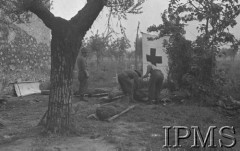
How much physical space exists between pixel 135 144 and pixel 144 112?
3279 mm

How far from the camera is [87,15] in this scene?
22.2 ft

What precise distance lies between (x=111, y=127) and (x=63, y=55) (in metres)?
2.04

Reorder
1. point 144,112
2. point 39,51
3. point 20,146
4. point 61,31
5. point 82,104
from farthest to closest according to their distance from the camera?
point 39,51 → point 82,104 → point 144,112 → point 61,31 → point 20,146

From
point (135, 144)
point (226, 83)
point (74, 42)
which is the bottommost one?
point (135, 144)

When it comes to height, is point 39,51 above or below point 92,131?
above

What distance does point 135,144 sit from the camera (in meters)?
6.17

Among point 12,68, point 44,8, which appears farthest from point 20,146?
point 12,68

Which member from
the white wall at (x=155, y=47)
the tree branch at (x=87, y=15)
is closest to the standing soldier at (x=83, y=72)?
the white wall at (x=155, y=47)

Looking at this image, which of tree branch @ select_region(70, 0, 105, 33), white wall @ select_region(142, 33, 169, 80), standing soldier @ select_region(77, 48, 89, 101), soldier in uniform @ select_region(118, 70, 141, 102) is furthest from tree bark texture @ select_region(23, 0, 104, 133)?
white wall @ select_region(142, 33, 169, 80)

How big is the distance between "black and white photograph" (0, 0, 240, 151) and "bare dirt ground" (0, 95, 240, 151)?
0.02 m

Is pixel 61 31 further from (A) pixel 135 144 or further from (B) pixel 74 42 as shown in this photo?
(A) pixel 135 144

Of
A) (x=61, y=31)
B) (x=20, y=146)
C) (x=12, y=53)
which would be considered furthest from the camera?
(x=12, y=53)

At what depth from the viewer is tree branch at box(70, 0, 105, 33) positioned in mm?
6766
